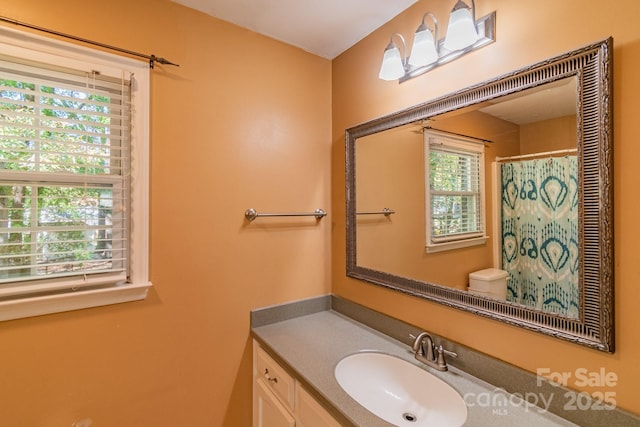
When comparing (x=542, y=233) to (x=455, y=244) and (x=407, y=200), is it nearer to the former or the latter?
(x=455, y=244)

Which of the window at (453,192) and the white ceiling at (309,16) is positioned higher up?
the white ceiling at (309,16)

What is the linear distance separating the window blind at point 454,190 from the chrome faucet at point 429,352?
0.43 metres

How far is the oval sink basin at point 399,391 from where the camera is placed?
106 cm

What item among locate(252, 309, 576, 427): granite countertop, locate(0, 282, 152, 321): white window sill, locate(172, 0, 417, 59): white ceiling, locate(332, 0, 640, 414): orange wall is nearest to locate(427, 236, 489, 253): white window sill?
locate(332, 0, 640, 414): orange wall

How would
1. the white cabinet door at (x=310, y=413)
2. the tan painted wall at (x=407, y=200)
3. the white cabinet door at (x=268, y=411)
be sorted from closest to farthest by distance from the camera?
the white cabinet door at (x=310, y=413), the tan painted wall at (x=407, y=200), the white cabinet door at (x=268, y=411)

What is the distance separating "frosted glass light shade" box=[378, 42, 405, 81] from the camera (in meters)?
1.33

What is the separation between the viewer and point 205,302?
144cm

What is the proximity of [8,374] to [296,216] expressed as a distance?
1.32m

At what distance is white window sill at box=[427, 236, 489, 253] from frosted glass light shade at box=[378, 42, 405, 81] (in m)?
0.79

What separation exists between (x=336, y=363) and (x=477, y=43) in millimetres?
1388

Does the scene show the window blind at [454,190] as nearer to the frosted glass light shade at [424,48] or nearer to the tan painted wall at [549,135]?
the tan painted wall at [549,135]

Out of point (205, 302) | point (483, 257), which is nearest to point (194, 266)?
point (205, 302)

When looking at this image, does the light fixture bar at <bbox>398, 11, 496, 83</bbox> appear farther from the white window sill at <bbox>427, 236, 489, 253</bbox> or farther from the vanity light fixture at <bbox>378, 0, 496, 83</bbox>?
the white window sill at <bbox>427, 236, 489, 253</bbox>

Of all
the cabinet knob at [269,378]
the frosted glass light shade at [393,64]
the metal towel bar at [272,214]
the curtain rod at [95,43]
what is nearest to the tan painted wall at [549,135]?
the frosted glass light shade at [393,64]
